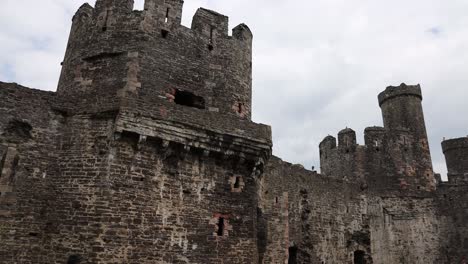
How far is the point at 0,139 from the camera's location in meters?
9.70

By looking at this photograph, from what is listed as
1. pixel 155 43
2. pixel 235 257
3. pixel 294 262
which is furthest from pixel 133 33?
pixel 294 262

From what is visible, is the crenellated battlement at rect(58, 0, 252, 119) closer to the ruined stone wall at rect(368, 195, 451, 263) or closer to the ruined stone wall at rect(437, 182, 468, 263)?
the ruined stone wall at rect(368, 195, 451, 263)

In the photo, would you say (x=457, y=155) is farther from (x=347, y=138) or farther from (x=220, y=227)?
(x=220, y=227)

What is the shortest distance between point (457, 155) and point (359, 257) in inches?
408

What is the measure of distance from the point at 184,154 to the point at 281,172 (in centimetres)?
749

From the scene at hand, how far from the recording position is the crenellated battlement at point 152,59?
34.9 feet

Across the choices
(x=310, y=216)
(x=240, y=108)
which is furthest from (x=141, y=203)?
(x=310, y=216)

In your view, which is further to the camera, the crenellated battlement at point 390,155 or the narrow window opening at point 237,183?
the crenellated battlement at point 390,155

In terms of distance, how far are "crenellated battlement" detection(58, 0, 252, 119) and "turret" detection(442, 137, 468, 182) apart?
18.1 m

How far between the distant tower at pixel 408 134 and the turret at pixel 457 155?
12.2 ft

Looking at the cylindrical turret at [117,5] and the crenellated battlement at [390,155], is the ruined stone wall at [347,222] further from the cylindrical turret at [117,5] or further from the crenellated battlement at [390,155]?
the cylindrical turret at [117,5]

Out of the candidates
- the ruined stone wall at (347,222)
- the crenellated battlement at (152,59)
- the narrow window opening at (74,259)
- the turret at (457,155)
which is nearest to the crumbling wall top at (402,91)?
the turret at (457,155)

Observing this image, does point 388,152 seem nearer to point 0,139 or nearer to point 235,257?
point 235,257

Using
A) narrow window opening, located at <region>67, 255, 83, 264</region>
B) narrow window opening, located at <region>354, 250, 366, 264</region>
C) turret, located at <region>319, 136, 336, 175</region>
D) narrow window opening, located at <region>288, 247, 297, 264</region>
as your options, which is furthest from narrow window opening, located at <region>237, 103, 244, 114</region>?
turret, located at <region>319, 136, 336, 175</region>
